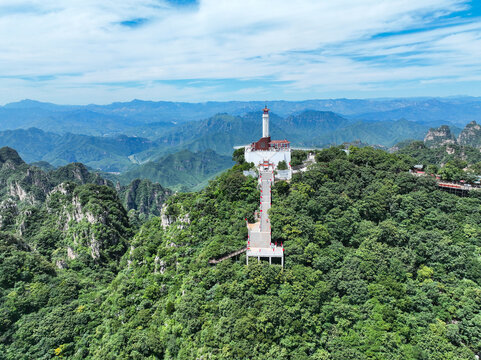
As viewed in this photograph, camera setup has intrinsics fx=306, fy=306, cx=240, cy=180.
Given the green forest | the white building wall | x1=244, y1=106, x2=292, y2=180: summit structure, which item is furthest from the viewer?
the white building wall

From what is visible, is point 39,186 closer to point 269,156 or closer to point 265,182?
point 269,156

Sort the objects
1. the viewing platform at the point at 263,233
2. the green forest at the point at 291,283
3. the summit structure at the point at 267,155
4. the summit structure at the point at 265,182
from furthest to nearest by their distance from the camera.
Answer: the summit structure at the point at 267,155
the summit structure at the point at 265,182
the viewing platform at the point at 263,233
the green forest at the point at 291,283

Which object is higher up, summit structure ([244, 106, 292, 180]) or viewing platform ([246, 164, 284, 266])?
summit structure ([244, 106, 292, 180])

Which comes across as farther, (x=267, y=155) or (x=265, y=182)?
(x=267, y=155)

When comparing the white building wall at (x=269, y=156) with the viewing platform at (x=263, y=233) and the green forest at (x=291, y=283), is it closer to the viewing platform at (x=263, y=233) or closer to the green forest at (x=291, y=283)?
the green forest at (x=291, y=283)

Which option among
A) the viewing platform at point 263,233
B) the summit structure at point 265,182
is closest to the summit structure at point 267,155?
the summit structure at point 265,182

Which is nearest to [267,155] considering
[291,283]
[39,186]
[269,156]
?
[269,156]

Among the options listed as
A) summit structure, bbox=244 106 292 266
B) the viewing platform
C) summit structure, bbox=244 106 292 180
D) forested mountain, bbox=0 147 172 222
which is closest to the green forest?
the viewing platform

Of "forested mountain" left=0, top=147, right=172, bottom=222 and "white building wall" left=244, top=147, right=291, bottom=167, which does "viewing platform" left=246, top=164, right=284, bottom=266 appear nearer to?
"white building wall" left=244, top=147, right=291, bottom=167
